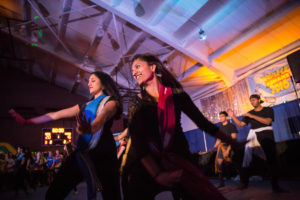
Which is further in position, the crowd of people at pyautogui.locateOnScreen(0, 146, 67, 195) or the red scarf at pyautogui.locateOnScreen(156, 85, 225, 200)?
the crowd of people at pyautogui.locateOnScreen(0, 146, 67, 195)

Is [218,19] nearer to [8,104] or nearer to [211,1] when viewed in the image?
[211,1]

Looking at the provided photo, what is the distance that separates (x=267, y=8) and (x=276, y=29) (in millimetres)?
886

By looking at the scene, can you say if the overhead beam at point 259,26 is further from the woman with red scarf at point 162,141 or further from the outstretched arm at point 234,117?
the woman with red scarf at point 162,141

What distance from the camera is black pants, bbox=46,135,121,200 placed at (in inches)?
55.6

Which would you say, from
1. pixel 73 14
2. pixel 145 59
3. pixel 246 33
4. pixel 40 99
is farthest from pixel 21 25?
pixel 145 59

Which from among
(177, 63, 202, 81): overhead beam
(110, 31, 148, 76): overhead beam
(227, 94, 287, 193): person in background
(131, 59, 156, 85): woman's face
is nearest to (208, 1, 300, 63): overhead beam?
(177, 63, 202, 81): overhead beam

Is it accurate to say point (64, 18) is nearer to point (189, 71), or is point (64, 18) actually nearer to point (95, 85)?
point (189, 71)

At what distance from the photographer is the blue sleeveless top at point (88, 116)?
148 cm

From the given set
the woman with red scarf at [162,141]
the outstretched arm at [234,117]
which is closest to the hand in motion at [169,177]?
the woman with red scarf at [162,141]

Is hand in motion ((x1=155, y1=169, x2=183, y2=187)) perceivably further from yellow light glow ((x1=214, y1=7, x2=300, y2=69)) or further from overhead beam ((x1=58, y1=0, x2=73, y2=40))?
overhead beam ((x1=58, y1=0, x2=73, y2=40))

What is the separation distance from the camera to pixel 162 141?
101cm

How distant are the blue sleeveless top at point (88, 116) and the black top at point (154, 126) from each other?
20.3 inches

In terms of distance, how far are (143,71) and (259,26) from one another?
6.36 metres

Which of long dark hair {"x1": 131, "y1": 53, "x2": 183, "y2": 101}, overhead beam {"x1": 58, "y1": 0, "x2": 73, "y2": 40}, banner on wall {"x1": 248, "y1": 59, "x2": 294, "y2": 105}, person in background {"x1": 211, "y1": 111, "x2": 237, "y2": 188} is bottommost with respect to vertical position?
person in background {"x1": 211, "y1": 111, "x2": 237, "y2": 188}
